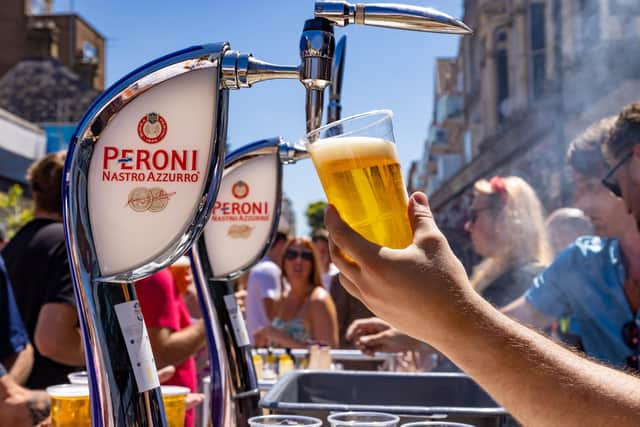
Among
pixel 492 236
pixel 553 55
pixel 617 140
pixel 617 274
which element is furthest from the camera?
pixel 553 55

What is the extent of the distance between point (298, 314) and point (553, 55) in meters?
12.9

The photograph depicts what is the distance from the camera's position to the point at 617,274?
8.75 ft

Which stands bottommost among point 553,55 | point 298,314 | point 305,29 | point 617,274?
point 298,314

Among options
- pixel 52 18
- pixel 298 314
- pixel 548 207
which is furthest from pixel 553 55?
pixel 52 18

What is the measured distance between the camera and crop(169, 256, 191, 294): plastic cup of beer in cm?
329

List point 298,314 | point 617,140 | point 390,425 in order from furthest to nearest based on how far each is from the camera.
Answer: point 298,314, point 617,140, point 390,425

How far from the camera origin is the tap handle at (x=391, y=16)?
939 millimetres

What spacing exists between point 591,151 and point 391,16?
2.40m

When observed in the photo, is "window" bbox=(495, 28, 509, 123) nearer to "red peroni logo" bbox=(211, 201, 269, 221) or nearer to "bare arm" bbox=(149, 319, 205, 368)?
"bare arm" bbox=(149, 319, 205, 368)

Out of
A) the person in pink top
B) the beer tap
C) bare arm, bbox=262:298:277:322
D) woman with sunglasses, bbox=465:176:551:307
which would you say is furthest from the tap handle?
bare arm, bbox=262:298:277:322

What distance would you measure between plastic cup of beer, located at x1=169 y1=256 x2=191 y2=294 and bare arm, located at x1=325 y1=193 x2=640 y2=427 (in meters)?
2.42

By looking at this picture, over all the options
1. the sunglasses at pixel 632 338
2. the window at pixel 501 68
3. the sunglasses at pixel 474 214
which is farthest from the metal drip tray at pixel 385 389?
the window at pixel 501 68

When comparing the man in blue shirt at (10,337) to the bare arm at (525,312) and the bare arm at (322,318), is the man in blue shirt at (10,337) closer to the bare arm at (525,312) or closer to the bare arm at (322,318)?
the bare arm at (525,312)

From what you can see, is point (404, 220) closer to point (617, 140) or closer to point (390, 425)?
point (390, 425)
